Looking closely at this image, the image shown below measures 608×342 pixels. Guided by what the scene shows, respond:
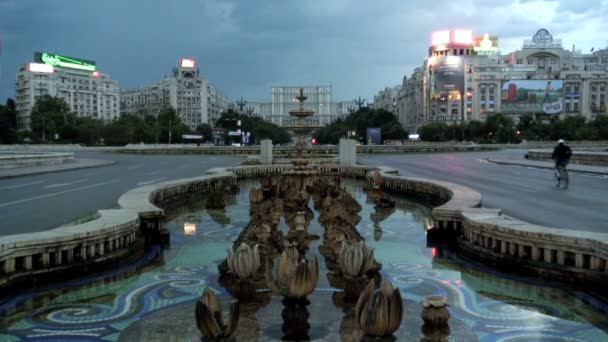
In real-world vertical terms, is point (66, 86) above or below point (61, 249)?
above

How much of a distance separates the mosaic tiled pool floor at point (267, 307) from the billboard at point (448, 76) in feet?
520

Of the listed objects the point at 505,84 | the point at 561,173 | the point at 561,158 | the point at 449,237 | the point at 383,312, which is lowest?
the point at 449,237

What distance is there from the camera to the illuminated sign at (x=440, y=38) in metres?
180

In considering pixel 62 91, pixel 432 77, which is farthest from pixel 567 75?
pixel 62 91

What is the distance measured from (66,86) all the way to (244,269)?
611 feet

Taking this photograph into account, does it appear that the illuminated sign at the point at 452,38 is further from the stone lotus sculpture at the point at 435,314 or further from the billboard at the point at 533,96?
the stone lotus sculpture at the point at 435,314

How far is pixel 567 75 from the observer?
6393 inches

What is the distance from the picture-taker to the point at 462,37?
180125 mm

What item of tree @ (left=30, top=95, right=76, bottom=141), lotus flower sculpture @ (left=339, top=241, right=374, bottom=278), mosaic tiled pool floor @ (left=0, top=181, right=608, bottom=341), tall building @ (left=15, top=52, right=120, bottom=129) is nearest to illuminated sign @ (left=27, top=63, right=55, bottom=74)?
tall building @ (left=15, top=52, right=120, bottom=129)

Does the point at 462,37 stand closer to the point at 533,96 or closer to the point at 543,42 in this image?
the point at 543,42

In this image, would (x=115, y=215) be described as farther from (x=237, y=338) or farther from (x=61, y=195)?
(x=61, y=195)

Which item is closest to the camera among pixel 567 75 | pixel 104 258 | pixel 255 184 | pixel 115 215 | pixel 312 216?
pixel 104 258

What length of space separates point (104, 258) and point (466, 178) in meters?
21.2

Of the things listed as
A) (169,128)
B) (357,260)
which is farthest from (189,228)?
(169,128)
